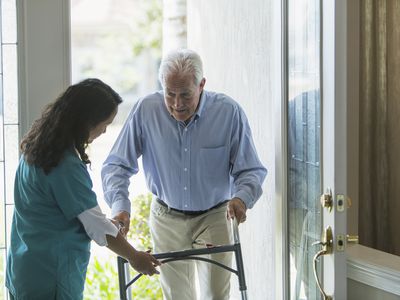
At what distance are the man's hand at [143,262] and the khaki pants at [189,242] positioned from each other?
0.66 meters

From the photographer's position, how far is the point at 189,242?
3.73 metres

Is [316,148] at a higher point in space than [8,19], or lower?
lower

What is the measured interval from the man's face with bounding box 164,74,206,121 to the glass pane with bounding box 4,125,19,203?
753 mm

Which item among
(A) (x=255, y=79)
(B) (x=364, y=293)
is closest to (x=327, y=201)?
(B) (x=364, y=293)

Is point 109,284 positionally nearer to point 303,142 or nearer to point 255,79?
point 255,79

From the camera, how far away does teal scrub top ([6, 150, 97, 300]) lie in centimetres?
280

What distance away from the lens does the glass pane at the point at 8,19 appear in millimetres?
3869

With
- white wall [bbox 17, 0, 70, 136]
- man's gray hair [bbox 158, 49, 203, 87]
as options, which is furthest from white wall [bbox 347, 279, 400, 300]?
white wall [bbox 17, 0, 70, 136]

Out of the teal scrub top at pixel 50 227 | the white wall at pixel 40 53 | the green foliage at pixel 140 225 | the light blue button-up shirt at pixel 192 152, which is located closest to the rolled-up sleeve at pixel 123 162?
the light blue button-up shirt at pixel 192 152

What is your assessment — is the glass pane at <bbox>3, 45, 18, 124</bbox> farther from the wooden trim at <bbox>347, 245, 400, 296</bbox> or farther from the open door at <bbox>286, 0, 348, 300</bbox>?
the wooden trim at <bbox>347, 245, 400, 296</bbox>

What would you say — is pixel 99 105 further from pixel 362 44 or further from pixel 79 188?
pixel 362 44

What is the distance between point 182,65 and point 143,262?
0.95 meters

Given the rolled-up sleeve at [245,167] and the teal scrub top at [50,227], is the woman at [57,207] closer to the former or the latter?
the teal scrub top at [50,227]

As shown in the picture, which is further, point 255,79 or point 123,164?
point 255,79
